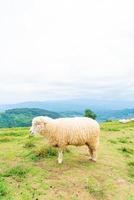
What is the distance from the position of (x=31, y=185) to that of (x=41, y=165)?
244 centimetres

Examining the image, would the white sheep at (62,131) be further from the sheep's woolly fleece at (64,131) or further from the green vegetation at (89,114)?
the green vegetation at (89,114)

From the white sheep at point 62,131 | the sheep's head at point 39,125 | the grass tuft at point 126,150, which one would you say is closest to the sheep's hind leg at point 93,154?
the white sheep at point 62,131

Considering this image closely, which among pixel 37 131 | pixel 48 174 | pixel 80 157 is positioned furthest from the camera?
pixel 80 157

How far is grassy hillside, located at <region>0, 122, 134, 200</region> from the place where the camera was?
→ 13664 mm

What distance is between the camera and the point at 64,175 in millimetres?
15539

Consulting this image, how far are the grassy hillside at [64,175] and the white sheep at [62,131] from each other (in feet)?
3.34

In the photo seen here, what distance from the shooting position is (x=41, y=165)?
16531 millimetres

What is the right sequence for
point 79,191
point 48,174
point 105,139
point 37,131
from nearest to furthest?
point 79,191, point 48,174, point 37,131, point 105,139

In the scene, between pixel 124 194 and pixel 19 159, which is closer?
pixel 124 194

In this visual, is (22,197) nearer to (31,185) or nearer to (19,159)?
(31,185)

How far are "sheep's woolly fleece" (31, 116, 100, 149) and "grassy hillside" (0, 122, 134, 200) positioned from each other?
1.09 metres

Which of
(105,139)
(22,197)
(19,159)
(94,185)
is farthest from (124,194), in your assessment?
(105,139)

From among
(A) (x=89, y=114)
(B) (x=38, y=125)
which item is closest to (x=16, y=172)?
(B) (x=38, y=125)

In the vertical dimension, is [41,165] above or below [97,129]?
below
